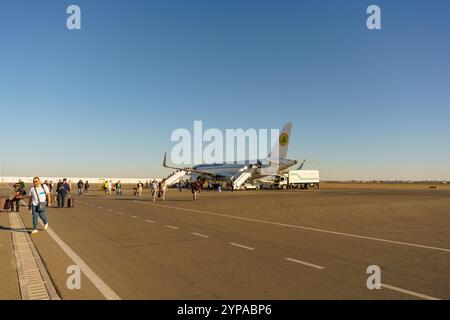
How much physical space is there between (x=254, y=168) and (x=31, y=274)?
156 ft

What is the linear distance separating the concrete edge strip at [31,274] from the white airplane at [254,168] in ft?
130

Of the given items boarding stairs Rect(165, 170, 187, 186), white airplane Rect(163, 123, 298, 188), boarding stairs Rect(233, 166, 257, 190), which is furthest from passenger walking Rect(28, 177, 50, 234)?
boarding stairs Rect(165, 170, 187, 186)

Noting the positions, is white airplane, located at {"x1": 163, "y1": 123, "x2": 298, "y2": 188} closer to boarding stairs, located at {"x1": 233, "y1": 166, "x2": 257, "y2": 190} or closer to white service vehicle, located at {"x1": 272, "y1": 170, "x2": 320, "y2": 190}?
boarding stairs, located at {"x1": 233, "y1": 166, "x2": 257, "y2": 190}

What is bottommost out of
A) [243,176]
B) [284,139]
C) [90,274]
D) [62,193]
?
[90,274]

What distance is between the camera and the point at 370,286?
5.71 m

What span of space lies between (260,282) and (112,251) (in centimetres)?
412

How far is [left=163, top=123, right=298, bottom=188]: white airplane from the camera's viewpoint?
5247 cm

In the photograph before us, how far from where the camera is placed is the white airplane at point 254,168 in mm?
52469

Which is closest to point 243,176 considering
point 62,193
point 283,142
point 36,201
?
point 283,142

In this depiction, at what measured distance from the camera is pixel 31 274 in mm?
6348

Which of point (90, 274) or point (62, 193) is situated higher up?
point (62, 193)

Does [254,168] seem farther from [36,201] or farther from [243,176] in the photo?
[36,201]
